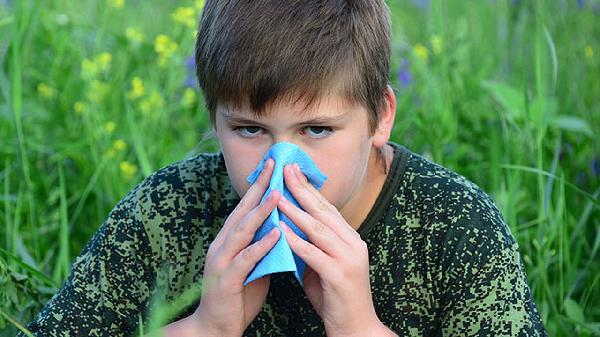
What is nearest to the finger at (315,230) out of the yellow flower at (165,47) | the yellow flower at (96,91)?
the yellow flower at (96,91)

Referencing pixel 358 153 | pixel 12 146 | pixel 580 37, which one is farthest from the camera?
pixel 580 37

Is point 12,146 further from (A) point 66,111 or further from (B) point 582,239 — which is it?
(B) point 582,239

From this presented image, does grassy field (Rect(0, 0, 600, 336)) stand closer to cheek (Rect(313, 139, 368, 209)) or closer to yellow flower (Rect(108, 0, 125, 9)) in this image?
yellow flower (Rect(108, 0, 125, 9))

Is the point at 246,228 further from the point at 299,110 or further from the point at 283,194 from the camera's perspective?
the point at 299,110

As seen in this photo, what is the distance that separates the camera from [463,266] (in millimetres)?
2326

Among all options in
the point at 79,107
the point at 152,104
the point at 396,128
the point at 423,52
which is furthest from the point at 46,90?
the point at 423,52

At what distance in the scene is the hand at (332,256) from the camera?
2.08 m

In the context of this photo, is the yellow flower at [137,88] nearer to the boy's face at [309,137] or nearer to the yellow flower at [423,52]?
the yellow flower at [423,52]

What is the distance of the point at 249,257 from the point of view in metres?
2.09

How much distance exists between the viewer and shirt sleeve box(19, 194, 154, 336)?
245 centimetres

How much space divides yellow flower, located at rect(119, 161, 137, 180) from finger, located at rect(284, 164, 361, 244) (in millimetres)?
1442

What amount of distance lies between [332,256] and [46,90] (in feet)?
6.97

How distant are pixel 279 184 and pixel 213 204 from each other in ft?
1.64

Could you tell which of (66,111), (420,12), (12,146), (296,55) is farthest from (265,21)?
(420,12)
